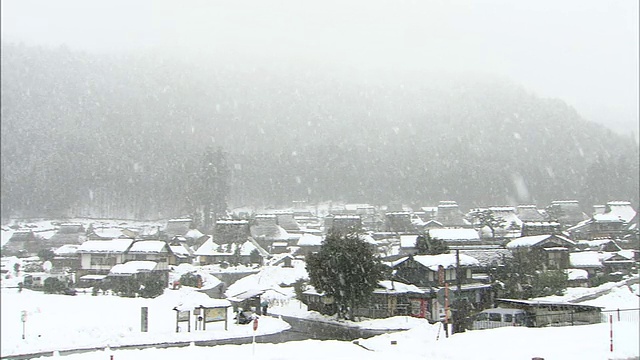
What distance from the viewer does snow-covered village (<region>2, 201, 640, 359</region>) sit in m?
16.5

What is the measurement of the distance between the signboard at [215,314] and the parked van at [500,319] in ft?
37.1

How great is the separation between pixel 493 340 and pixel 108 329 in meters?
15.9

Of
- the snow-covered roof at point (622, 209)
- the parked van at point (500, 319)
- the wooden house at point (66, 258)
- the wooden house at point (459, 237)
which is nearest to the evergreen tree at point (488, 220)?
Result: the wooden house at point (459, 237)

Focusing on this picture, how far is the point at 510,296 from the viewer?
106 feet

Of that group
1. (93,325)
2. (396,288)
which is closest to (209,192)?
(396,288)

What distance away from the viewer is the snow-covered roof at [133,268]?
42.2 m

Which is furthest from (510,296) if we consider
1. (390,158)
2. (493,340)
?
(390,158)

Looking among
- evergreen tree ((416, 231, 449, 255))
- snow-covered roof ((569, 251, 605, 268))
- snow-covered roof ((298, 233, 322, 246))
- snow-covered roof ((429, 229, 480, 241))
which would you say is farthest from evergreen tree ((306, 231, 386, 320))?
snow-covered roof ((298, 233, 322, 246))

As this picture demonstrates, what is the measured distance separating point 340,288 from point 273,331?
19.6 ft

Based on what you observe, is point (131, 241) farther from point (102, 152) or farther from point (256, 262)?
point (102, 152)

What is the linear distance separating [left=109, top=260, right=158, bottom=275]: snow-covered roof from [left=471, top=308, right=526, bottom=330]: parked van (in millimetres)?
29663

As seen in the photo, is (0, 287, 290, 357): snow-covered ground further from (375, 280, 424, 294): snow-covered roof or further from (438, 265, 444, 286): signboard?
(438, 265, 444, 286): signboard

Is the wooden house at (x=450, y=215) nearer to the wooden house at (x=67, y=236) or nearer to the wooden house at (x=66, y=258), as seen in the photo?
the wooden house at (x=66, y=258)

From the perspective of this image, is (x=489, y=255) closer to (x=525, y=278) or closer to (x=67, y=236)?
(x=525, y=278)
